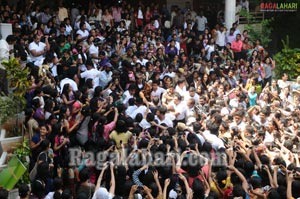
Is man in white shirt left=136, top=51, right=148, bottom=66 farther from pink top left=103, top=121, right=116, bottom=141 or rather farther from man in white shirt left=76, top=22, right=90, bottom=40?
pink top left=103, top=121, right=116, bottom=141

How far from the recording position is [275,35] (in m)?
20.0

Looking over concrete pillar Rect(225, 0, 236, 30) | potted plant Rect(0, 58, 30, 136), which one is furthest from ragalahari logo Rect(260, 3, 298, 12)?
potted plant Rect(0, 58, 30, 136)

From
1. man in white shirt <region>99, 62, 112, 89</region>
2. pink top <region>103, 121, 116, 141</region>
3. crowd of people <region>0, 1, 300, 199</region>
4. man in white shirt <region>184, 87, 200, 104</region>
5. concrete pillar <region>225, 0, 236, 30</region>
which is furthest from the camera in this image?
concrete pillar <region>225, 0, 236, 30</region>

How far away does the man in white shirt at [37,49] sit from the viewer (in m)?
12.4

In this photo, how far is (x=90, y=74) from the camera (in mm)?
12047

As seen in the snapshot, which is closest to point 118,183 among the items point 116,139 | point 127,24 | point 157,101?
point 116,139

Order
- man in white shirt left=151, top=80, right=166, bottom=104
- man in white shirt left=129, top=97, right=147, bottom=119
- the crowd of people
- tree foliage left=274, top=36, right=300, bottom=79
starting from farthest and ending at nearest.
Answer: tree foliage left=274, top=36, right=300, bottom=79
man in white shirt left=151, top=80, right=166, bottom=104
man in white shirt left=129, top=97, right=147, bottom=119
the crowd of people

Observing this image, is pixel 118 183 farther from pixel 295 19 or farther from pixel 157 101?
pixel 295 19

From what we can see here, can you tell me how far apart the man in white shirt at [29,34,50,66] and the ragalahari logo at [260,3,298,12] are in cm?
1008

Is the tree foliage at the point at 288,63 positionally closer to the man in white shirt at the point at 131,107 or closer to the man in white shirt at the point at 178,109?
the man in white shirt at the point at 178,109

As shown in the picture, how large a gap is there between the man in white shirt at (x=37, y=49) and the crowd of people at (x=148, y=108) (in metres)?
0.03

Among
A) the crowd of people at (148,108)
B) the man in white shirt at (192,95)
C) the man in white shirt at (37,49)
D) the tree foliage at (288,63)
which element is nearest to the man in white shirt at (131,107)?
the crowd of people at (148,108)

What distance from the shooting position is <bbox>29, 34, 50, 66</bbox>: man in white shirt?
12.4 m

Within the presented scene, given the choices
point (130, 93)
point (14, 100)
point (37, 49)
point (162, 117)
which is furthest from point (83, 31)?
point (162, 117)
